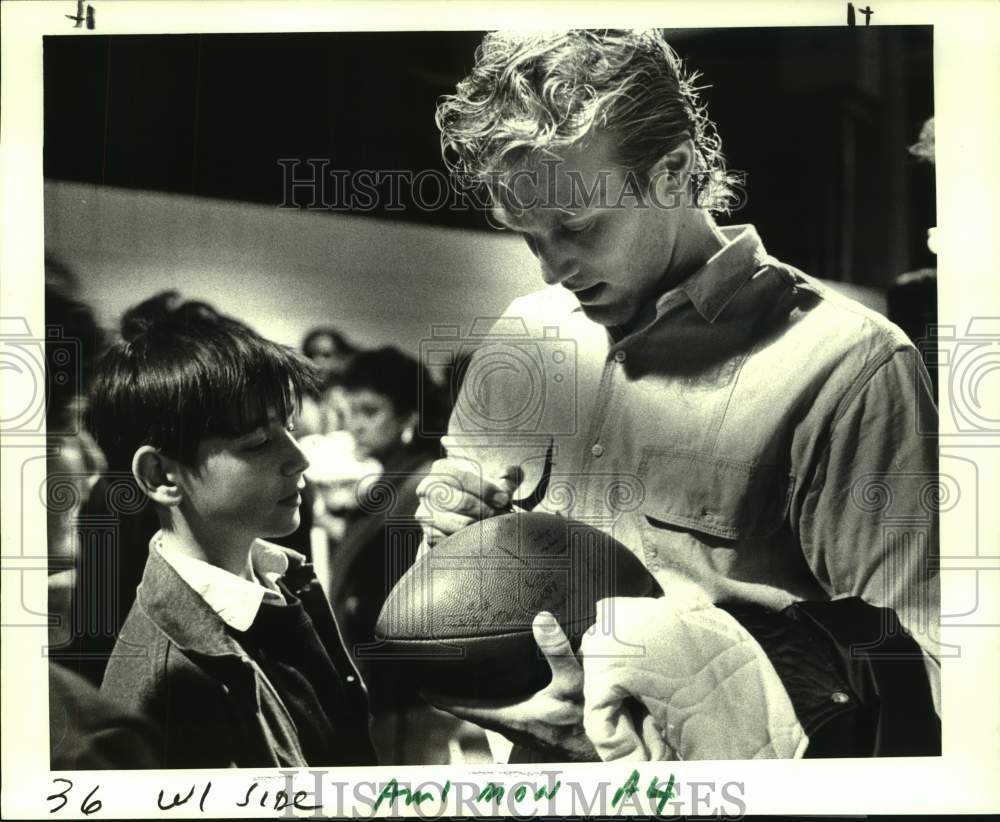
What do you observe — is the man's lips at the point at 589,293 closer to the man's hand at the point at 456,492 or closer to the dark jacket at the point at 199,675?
the man's hand at the point at 456,492

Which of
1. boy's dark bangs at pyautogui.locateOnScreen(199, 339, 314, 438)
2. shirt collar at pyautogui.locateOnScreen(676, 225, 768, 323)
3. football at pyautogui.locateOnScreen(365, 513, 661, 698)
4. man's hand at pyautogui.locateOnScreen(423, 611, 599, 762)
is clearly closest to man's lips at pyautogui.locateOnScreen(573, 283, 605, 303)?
shirt collar at pyautogui.locateOnScreen(676, 225, 768, 323)

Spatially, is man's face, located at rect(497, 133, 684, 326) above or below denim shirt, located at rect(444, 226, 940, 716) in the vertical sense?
above

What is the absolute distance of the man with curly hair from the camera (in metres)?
3.32

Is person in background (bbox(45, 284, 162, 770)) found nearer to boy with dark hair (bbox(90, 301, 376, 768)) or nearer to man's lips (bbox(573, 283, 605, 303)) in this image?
boy with dark hair (bbox(90, 301, 376, 768))

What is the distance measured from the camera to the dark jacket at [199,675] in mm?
3348

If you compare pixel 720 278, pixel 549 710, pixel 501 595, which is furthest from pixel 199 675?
pixel 720 278

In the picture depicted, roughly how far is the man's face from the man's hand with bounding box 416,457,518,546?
0.69 meters

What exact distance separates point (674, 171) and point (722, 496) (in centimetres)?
115

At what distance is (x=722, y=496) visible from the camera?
331 cm

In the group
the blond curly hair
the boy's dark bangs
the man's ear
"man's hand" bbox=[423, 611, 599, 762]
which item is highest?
the blond curly hair

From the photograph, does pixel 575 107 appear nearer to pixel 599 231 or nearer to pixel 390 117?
pixel 599 231

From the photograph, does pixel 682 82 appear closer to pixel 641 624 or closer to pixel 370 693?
pixel 641 624

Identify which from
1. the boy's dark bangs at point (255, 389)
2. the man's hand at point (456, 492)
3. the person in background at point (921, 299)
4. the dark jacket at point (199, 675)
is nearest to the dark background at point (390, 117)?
the person in background at point (921, 299)

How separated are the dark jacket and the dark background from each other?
1402 mm
